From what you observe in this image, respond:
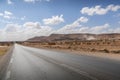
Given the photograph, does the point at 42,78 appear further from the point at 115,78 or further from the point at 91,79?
the point at 115,78

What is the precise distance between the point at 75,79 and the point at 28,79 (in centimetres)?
198

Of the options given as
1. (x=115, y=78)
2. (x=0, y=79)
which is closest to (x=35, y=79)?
(x=0, y=79)

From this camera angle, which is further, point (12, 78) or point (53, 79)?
point (12, 78)

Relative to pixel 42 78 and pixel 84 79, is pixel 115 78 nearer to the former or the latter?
pixel 84 79

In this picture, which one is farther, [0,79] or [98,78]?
[0,79]

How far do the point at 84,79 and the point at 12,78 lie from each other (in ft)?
10.7

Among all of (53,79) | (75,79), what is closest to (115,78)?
(75,79)

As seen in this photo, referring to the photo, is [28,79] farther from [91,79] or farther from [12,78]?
[91,79]

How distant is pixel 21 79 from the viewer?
10211mm

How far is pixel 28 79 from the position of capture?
33.0 feet

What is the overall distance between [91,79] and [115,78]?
974 mm

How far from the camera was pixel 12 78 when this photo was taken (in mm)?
10695

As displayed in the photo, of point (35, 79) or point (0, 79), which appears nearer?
point (35, 79)

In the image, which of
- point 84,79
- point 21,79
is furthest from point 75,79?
point 21,79
